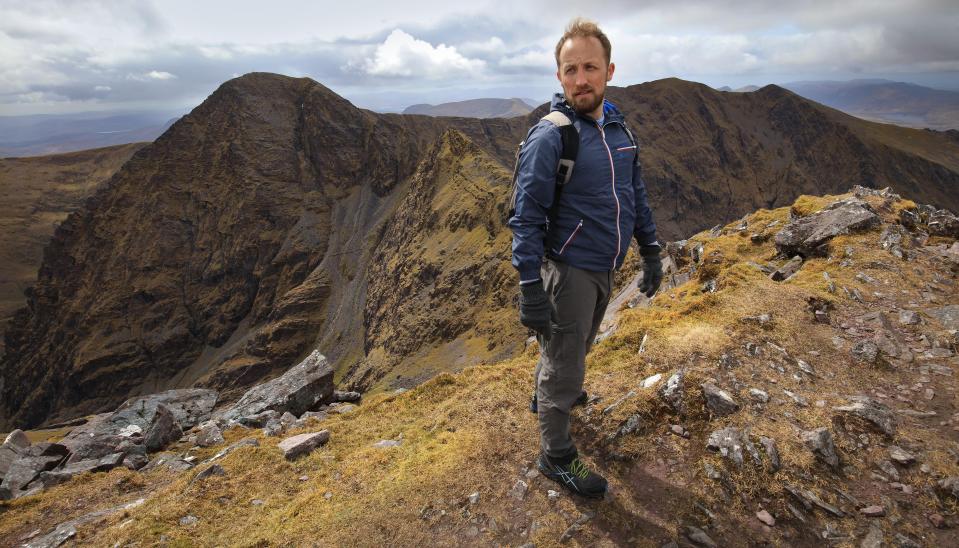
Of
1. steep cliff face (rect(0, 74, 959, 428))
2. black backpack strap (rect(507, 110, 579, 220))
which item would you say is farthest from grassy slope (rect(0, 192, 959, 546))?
steep cliff face (rect(0, 74, 959, 428))

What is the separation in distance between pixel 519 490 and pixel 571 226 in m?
3.35

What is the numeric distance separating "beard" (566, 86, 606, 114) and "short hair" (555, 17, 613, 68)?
20.1 inches

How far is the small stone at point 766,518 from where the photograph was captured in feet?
16.7

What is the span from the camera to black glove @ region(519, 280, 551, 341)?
504cm

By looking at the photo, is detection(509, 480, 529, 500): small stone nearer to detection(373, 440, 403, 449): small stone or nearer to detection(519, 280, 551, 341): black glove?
detection(519, 280, 551, 341): black glove

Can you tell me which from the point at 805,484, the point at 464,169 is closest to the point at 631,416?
the point at 805,484

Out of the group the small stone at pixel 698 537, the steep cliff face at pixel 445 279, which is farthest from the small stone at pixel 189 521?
the steep cliff face at pixel 445 279

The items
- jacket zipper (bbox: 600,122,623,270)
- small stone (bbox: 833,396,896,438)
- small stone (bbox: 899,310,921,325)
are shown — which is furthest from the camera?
small stone (bbox: 899,310,921,325)

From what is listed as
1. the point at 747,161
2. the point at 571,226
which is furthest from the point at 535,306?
the point at 747,161

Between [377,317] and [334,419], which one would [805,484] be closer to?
[334,419]

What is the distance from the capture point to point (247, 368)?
103562mm

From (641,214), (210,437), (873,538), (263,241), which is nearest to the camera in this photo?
(873,538)

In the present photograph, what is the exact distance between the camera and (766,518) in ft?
16.9

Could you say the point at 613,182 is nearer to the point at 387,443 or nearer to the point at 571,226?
the point at 571,226
